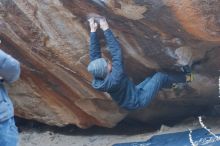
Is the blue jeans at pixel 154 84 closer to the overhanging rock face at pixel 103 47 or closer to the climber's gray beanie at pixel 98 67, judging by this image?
the overhanging rock face at pixel 103 47

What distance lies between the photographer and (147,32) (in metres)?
4.05

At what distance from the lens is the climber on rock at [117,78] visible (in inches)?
159

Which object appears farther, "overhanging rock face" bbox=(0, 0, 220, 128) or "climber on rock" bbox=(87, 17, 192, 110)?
"climber on rock" bbox=(87, 17, 192, 110)

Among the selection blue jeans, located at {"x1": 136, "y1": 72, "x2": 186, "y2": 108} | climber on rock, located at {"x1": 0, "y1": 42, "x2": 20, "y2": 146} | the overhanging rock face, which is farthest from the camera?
blue jeans, located at {"x1": 136, "y1": 72, "x2": 186, "y2": 108}

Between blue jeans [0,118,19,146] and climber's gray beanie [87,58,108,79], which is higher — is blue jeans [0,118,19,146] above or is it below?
above

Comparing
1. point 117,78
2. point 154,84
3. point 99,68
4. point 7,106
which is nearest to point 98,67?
point 99,68

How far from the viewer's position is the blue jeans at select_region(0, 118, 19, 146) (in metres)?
2.95

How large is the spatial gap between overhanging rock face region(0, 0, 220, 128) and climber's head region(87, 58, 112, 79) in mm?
292

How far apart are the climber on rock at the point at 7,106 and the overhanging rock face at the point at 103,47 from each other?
116 centimetres

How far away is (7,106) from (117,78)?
129 cm

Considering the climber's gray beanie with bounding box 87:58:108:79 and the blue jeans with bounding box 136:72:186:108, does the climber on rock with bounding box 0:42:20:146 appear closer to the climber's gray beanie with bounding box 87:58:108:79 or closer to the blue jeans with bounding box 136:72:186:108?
the climber's gray beanie with bounding box 87:58:108:79

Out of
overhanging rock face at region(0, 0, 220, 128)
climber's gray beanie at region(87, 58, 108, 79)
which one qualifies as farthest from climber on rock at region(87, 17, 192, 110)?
overhanging rock face at region(0, 0, 220, 128)

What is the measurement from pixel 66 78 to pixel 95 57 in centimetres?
76

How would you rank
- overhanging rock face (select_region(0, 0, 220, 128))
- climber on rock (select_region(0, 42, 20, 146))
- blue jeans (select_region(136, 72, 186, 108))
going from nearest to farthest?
climber on rock (select_region(0, 42, 20, 146))
overhanging rock face (select_region(0, 0, 220, 128))
blue jeans (select_region(136, 72, 186, 108))
